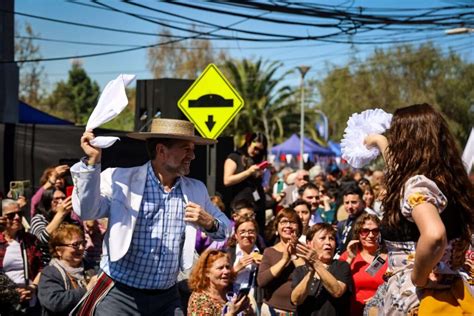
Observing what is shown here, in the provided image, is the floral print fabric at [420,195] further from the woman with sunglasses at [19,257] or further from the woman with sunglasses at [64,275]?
the woman with sunglasses at [19,257]

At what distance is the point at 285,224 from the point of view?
8195 millimetres

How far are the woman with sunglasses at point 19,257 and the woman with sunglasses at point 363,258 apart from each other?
2.91 meters

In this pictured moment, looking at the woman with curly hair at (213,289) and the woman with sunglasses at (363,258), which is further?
the woman with sunglasses at (363,258)

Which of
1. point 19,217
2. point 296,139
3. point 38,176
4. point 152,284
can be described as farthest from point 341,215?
point 296,139

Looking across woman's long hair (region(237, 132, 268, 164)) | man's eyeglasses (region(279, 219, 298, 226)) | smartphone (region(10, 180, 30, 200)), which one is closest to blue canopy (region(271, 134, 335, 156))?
woman's long hair (region(237, 132, 268, 164))

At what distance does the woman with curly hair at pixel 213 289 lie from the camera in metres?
6.94

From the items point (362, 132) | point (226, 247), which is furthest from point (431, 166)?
point (226, 247)

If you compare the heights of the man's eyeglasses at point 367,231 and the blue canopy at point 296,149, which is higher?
the man's eyeglasses at point 367,231

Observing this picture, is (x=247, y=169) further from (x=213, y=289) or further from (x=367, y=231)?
(x=213, y=289)

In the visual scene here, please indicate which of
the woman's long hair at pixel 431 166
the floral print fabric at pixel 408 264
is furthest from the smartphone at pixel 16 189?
the woman's long hair at pixel 431 166

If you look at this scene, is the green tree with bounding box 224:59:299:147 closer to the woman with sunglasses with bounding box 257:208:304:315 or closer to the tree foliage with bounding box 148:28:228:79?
the tree foliage with bounding box 148:28:228:79

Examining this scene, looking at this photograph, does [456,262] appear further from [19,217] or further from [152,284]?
[19,217]

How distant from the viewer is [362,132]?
4820mm

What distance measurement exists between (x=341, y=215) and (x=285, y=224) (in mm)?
5292
